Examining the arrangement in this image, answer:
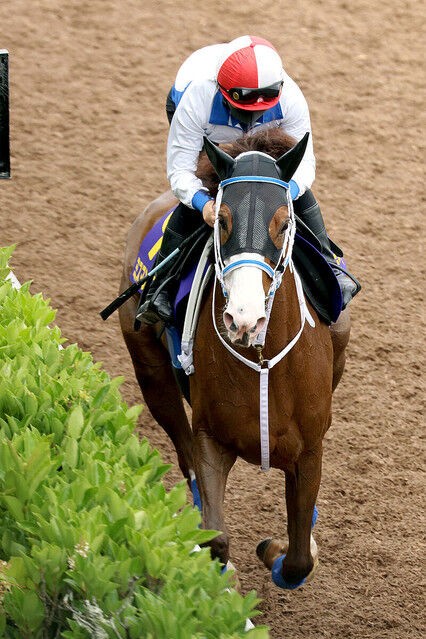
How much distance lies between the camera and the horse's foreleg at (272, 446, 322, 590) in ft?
18.1

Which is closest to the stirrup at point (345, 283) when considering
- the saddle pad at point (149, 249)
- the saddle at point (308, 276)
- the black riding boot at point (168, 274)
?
the saddle at point (308, 276)

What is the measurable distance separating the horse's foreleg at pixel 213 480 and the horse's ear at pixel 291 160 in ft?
4.23

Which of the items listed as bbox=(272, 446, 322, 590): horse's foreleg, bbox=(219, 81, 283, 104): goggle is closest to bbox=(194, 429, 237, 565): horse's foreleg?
bbox=(272, 446, 322, 590): horse's foreleg

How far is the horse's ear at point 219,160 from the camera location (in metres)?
4.87

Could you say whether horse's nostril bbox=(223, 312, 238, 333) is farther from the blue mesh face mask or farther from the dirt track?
the dirt track

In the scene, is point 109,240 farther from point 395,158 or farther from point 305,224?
point 305,224

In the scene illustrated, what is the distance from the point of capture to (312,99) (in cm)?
1070

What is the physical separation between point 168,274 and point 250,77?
43.8 inches

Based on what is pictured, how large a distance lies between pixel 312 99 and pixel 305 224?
544cm

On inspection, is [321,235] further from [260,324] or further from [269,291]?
[260,324]

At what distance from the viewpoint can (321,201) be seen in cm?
940

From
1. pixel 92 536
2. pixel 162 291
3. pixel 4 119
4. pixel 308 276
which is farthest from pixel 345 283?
pixel 92 536

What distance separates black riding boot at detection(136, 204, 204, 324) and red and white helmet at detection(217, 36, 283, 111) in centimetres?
73

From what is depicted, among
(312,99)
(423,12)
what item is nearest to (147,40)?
(312,99)
